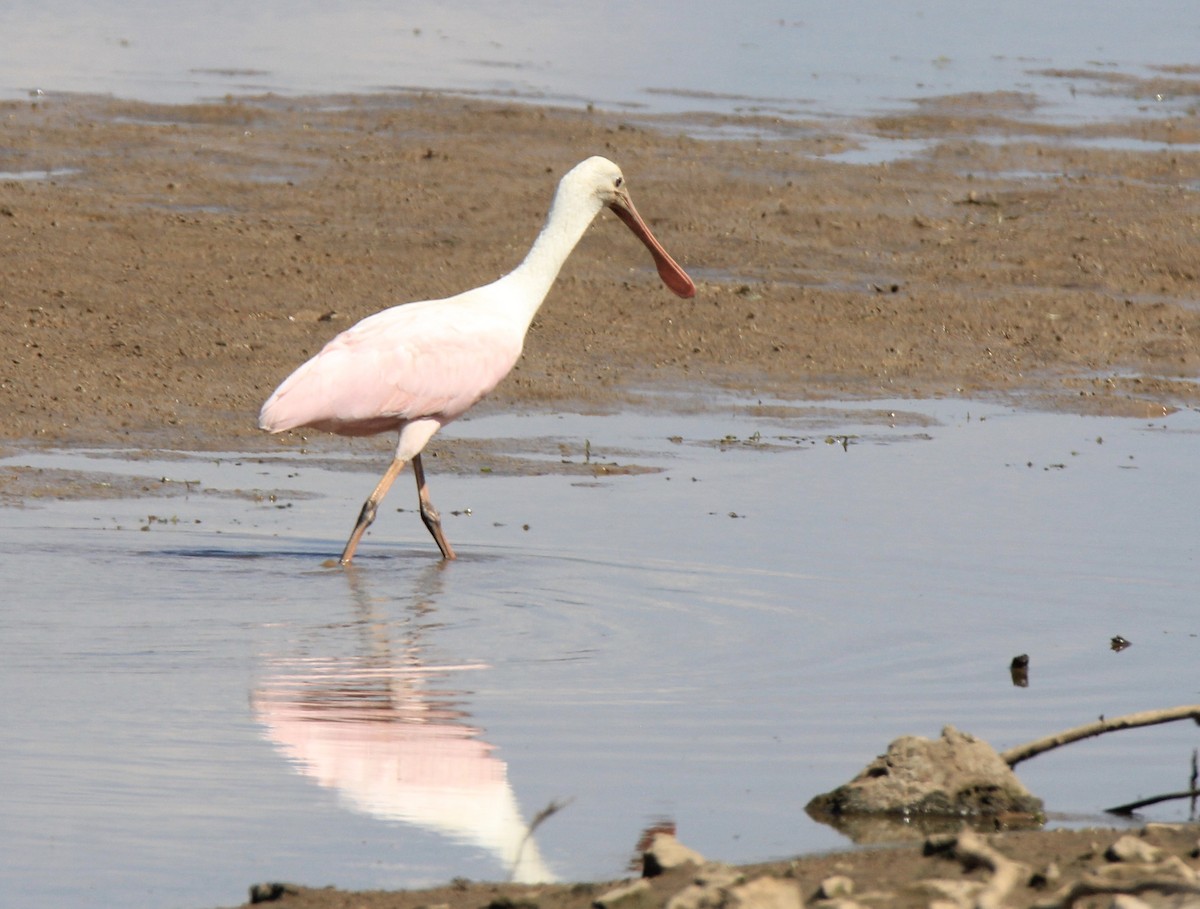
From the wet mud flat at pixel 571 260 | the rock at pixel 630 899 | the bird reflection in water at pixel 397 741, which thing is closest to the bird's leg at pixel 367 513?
the bird reflection in water at pixel 397 741

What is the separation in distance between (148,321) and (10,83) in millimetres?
7949

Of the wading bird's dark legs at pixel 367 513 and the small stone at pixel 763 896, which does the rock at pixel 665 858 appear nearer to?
the small stone at pixel 763 896

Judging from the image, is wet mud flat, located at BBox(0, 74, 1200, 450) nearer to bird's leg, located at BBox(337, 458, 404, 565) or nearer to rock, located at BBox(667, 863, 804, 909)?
bird's leg, located at BBox(337, 458, 404, 565)

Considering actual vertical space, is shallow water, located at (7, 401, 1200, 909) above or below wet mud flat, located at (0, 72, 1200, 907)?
below

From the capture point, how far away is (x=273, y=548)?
344 inches

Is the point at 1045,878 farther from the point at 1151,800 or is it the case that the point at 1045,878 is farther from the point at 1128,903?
the point at 1151,800

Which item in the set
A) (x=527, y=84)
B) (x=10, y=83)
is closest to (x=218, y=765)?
(x=10, y=83)

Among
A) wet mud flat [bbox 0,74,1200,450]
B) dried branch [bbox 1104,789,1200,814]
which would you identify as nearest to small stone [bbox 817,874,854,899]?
dried branch [bbox 1104,789,1200,814]

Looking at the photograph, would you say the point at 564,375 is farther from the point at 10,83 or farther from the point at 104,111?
the point at 10,83

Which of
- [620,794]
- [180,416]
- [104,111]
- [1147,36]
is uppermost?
[1147,36]

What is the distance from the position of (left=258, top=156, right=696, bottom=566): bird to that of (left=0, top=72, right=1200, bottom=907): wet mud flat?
1.12 metres

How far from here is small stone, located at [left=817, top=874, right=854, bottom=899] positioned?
15.0 feet

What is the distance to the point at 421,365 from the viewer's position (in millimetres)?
9172

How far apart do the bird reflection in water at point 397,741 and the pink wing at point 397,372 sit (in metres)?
1.61
